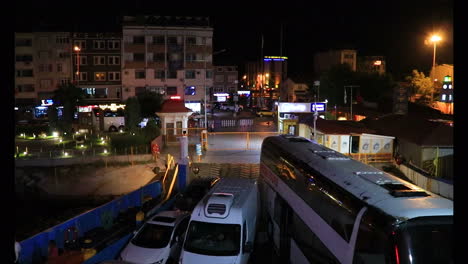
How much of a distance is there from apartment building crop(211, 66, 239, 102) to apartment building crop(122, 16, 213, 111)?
28.6m

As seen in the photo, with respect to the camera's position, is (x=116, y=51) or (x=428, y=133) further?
(x=116, y=51)

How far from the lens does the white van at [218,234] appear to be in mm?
9297

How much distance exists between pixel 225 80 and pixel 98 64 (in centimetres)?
3380

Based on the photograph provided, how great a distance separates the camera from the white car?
33.7 feet

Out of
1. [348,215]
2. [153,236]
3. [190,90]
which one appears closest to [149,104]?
[190,90]

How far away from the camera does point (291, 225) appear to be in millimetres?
10039

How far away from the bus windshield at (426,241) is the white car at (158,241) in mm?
6922

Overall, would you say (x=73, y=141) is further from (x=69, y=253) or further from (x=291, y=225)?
(x=291, y=225)

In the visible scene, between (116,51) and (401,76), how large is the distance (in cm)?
4863

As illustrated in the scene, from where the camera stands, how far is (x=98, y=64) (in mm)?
54000

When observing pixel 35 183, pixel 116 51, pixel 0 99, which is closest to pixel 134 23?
pixel 116 51

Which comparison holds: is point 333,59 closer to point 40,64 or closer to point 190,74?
point 190,74

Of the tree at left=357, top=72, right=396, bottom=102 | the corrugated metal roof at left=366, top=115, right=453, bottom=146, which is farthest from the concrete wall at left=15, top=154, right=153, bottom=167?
the tree at left=357, top=72, right=396, bottom=102

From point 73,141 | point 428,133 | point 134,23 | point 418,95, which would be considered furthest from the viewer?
point 134,23
